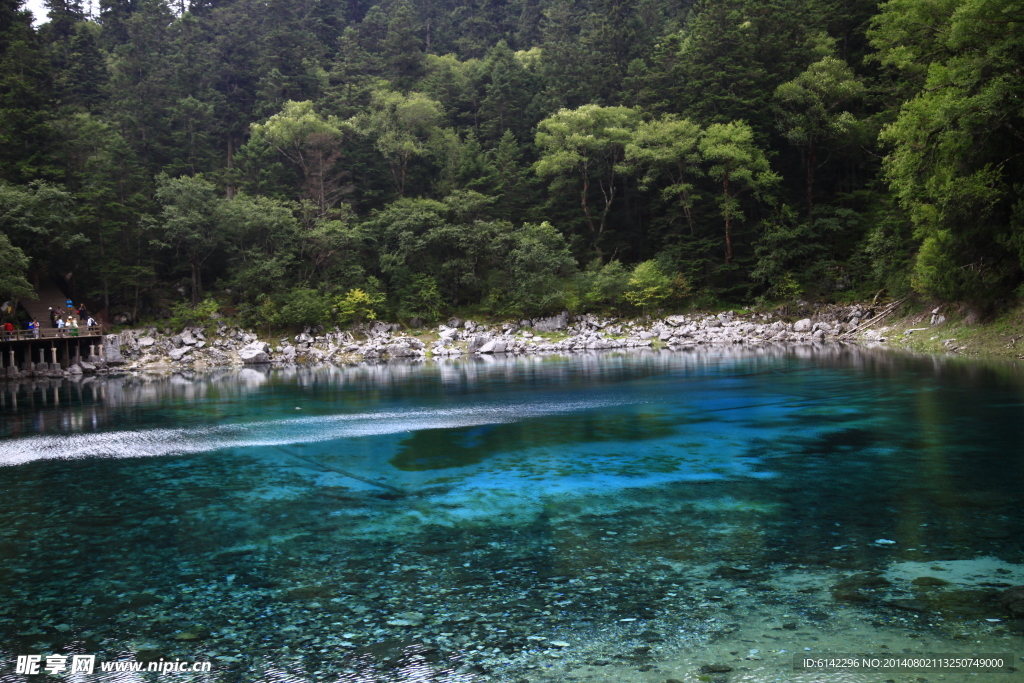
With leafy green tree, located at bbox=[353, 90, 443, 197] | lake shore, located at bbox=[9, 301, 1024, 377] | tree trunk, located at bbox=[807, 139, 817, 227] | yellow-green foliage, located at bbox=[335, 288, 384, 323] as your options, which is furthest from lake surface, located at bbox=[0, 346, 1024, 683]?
leafy green tree, located at bbox=[353, 90, 443, 197]

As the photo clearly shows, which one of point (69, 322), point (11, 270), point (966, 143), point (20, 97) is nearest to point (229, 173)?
point (20, 97)

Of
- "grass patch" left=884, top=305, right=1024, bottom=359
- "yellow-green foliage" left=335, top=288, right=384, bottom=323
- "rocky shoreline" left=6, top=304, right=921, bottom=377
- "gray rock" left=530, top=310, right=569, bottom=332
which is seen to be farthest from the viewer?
"gray rock" left=530, top=310, right=569, bottom=332

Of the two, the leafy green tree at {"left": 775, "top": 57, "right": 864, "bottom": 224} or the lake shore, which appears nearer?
the lake shore

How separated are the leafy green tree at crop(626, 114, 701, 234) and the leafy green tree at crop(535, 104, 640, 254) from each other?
1.32 meters

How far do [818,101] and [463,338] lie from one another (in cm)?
2722

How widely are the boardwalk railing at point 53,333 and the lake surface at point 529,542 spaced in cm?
2127

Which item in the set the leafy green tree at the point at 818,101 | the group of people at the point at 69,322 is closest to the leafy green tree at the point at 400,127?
the group of people at the point at 69,322

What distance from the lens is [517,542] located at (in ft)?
23.9

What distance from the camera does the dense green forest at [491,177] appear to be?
141 feet

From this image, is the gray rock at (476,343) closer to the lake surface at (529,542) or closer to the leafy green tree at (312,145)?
the leafy green tree at (312,145)

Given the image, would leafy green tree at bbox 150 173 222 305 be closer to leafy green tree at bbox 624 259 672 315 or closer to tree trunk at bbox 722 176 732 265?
leafy green tree at bbox 624 259 672 315

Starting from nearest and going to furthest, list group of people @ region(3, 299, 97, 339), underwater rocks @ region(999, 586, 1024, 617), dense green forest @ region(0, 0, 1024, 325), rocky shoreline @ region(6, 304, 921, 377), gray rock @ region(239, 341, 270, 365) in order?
underwater rocks @ region(999, 586, 1024, 617) → group of people @ region(3, 299, 97, 339) → rocky shoreline @ region(6, 304, 921, 377) → gray rock @ region(239, 341, 270, 365) → dense green forest @ region(0, 0, 1024, 325)

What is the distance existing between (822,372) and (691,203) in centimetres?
2640

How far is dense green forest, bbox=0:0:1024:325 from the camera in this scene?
43.0 metres
